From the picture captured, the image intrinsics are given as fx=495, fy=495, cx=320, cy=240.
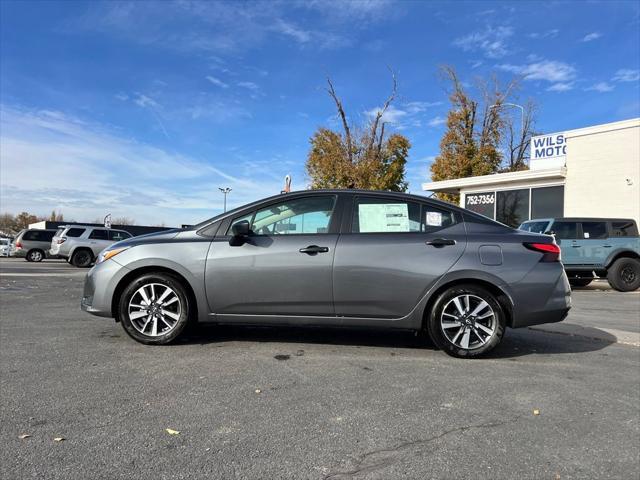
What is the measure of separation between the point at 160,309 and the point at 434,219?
2880mm

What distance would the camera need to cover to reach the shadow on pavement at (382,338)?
207 inches

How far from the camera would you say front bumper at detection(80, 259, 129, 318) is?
497 cm

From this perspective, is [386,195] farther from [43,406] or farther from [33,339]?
[33,339]

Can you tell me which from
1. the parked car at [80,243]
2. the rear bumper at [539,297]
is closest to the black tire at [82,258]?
the parked car at [80,243]

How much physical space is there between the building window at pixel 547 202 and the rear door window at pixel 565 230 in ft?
19.4

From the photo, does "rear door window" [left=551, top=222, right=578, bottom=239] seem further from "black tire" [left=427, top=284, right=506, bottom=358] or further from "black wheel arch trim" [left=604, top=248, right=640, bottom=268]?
"black tire" [left=427, top=284, right=506, bottom=358]

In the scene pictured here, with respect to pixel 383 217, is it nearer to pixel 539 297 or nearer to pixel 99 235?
pixel 539 297

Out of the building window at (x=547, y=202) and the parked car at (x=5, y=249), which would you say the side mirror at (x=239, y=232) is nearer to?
the building window at (x=547, y=202)

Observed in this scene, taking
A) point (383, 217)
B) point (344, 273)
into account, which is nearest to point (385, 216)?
point (383, 217)

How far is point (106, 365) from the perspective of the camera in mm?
4281

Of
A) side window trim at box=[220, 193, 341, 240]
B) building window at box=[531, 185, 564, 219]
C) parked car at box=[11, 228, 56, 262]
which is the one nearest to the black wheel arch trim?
building window at box=[531, 185, 564, 219]

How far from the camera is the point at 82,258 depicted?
2058 centimetres

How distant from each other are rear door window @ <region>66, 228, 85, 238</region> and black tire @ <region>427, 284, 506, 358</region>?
19509mm

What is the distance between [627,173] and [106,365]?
1745 cm
